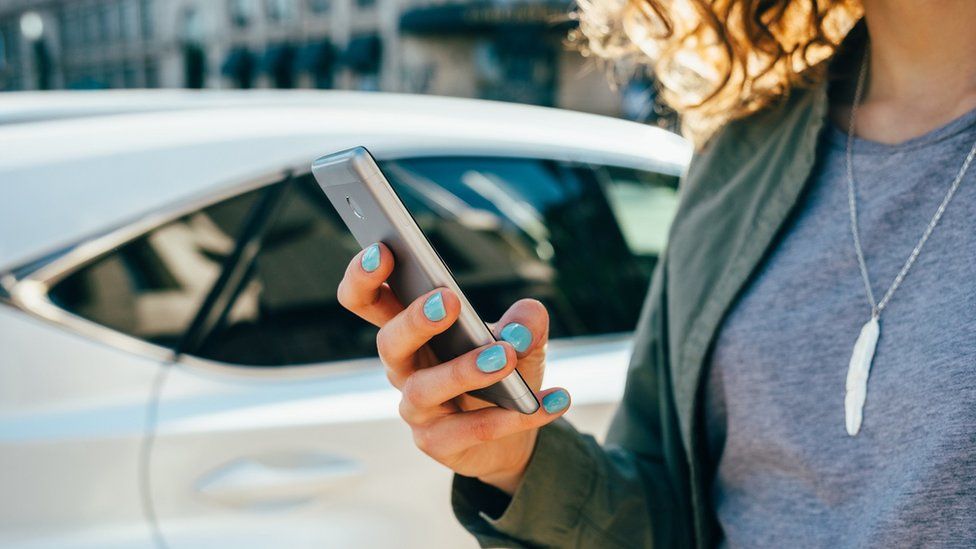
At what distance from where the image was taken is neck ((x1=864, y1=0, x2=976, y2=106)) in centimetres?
106

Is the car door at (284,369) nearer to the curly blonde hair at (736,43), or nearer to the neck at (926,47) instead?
the curly blonde hair at (736,43)

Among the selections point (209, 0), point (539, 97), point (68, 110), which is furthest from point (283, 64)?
point (68, 110)

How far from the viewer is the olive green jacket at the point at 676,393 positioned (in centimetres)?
115

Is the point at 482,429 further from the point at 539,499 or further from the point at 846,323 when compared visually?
the point at 846,323

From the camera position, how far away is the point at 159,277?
1.75 meters

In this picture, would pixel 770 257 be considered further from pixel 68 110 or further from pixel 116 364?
pixel 68 110

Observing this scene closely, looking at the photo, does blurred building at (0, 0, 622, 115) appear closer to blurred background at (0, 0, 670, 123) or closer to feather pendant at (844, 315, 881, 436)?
blurred background at (0, 0, 670, 123)

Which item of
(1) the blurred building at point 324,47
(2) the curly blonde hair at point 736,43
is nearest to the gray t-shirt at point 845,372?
(2) the curly blonde hair at point 736,43

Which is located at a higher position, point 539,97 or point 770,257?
point 770,257

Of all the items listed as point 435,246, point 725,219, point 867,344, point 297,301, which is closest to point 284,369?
point 297,301

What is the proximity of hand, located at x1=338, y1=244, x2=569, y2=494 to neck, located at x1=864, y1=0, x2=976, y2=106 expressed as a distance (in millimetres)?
574

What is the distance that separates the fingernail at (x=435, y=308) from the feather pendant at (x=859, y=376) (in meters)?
0.50

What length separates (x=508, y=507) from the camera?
113cm

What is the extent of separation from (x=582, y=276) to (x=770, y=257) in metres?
1.01
